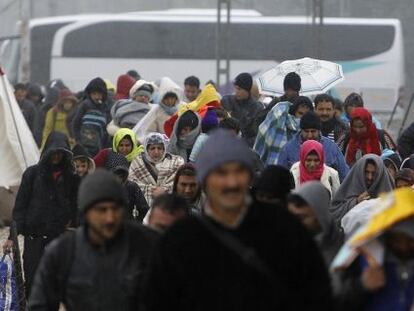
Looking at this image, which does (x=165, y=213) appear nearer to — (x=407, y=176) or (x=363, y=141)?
(x=407, y=176)

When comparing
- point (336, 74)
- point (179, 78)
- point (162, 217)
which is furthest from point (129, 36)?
point (162, 217)

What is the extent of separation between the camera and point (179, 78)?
43.3 m

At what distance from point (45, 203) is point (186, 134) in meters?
2.41

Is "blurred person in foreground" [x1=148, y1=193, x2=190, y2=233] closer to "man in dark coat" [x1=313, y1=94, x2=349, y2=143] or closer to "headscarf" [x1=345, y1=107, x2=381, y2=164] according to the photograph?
"headscarf" [x1=345, y1=107, x2=381, y2=164]

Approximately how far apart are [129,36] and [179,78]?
69.7 inches

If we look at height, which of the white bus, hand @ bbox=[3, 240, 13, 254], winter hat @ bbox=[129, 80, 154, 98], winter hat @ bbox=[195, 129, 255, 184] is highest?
winter hat @ bbox=[195, 129, 255, 184]

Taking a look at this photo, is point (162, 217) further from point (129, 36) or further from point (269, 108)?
point (129, 36)

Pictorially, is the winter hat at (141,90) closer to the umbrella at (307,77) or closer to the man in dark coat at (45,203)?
the umbrella at (307,77)

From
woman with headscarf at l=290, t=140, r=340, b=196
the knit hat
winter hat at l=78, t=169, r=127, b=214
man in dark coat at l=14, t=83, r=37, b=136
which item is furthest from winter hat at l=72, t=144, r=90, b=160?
man in dark coat at l=14, t=83, r=37, b=136

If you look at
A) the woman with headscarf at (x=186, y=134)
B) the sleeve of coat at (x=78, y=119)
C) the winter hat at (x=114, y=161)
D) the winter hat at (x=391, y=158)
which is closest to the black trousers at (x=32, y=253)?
the winter hat at (x=114, y=161)

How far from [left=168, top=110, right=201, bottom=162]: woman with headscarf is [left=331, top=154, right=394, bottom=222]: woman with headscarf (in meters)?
3.05

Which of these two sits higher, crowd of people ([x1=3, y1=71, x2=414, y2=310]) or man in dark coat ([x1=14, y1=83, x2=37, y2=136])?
crowd of people ([x1=3, y1=71, x2=414, y2=310])

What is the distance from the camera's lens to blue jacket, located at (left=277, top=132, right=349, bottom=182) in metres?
13.9

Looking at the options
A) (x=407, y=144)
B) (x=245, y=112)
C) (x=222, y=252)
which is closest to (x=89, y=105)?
(x=245, y=112)
